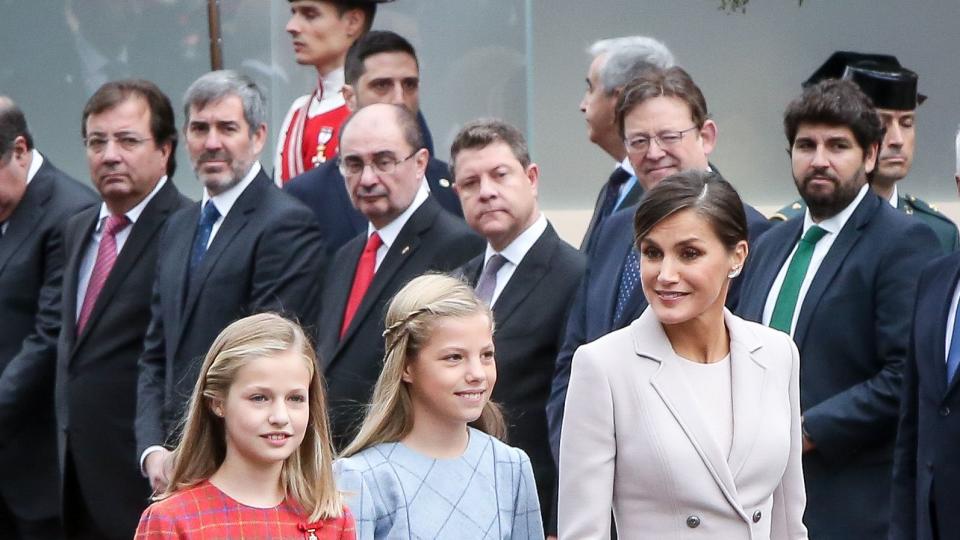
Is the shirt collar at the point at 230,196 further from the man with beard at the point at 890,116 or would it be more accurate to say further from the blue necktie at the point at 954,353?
Result: the blue necktie at the point at 954,353

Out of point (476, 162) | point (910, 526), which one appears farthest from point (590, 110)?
point (910, 526)

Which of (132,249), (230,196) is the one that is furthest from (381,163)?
(132,249)

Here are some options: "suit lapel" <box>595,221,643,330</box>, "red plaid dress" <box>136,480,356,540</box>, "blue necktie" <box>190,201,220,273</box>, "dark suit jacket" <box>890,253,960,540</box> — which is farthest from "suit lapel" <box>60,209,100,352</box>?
"dark suit jacket" <box>890,253,960,540</box>

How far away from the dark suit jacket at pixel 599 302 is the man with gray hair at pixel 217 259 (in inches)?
44.1

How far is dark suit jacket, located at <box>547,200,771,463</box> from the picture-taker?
18.6 ft

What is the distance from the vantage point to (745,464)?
4184 mm

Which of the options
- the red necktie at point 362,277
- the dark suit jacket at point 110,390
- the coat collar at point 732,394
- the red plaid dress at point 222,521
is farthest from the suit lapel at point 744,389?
the dark suit jacket at point 110,390

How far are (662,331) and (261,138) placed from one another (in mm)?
3123

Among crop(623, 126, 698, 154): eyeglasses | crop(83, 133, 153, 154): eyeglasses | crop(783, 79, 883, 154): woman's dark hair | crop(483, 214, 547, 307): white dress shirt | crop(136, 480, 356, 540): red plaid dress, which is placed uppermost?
crop(783, 79, 883, 154): woman's dark hair

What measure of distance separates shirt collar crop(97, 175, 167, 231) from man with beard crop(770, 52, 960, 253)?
245cm

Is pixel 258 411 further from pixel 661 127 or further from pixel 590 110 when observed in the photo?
pixel 590 110

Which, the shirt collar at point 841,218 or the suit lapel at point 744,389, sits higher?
the shirt collar at point 841,218

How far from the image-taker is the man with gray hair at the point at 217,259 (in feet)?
21.7

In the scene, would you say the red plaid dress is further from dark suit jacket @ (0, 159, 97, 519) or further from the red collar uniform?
the red collar uniform
